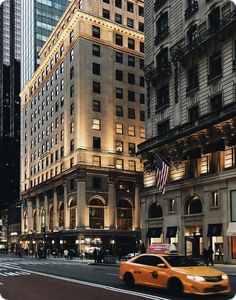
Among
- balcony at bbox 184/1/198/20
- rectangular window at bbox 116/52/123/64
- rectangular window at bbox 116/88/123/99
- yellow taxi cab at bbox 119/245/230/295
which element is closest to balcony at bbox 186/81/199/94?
balcony at bbox 184/1/198/20

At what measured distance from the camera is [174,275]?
62.0 feet

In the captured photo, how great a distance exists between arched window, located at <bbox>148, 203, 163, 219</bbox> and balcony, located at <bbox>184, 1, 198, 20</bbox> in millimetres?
20020

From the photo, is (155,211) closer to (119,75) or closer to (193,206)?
(193,206)

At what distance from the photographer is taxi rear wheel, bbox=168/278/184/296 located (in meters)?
18.5

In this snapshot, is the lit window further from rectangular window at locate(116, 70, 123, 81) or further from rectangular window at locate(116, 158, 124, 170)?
rectangular window at locate(116, 70, 123, 81)

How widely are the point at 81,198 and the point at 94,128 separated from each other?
12.3 metres

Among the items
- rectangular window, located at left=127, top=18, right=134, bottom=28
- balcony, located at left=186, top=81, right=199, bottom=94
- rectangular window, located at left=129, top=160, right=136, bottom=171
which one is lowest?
rectangular window, located at left=129, top=160, right=136, bottom=171

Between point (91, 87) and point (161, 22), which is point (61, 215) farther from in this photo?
point (161, 22)

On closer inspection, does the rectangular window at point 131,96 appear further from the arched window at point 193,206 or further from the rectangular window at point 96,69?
the arched window at point 193,206

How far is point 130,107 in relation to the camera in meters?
92.9

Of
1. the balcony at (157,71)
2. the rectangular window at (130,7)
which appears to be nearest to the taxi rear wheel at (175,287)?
the balcony at (157,71)

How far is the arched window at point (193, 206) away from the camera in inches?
1907

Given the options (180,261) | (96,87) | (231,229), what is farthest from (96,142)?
(180,261)

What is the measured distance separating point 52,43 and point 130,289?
88.6m
